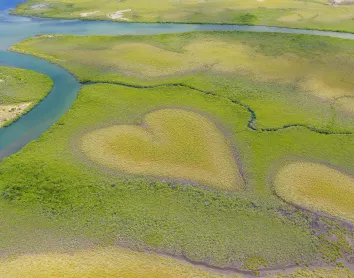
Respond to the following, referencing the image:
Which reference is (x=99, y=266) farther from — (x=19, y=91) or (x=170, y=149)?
(x=19, y=91)

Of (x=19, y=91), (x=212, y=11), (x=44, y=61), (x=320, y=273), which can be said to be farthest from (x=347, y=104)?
(x=44, y=61)

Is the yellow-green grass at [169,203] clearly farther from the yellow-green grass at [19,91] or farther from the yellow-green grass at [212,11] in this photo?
the yellow-green grass at [212,11]

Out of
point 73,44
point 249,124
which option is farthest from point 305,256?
point 73,44

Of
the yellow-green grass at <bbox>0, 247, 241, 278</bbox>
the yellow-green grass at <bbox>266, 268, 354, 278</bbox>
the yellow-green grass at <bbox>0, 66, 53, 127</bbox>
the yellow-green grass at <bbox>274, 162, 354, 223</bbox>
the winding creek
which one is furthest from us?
the yellow-green grass at <bbox>0, 66, 53, 127</bbox>

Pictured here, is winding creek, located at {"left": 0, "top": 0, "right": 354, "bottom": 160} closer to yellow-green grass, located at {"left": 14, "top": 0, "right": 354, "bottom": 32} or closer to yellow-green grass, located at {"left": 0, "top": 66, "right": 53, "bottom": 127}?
yellow-green grass, located at {"left": 0, "top": 66, "right": 53, "bottom": 127}

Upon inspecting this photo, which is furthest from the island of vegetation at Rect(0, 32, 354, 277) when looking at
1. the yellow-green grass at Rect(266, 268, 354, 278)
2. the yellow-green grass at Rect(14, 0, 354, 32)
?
the yellow-green grass at Rect(14, 0, 354, 32)

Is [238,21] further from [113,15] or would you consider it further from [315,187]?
[315,187]
